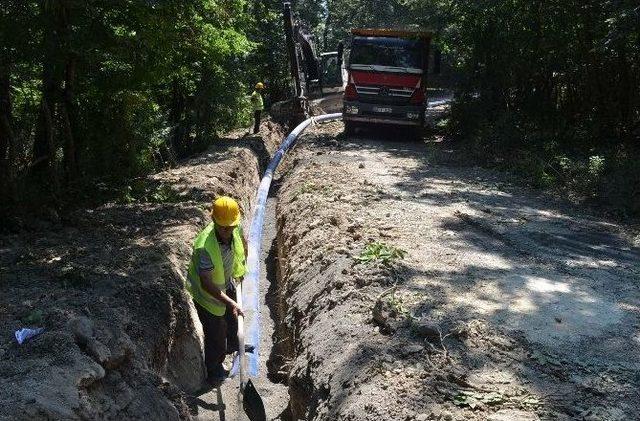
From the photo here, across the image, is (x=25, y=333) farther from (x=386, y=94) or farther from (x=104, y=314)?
(x=386, y=94)

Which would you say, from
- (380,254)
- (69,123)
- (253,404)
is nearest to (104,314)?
(253,404)

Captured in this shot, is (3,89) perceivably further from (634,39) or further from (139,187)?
(634,39)

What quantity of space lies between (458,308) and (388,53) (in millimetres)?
13154

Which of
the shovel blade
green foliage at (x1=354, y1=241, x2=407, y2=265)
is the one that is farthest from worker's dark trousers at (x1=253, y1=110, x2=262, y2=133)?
the shovel blade

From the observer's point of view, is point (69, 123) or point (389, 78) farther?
point (389, 78)

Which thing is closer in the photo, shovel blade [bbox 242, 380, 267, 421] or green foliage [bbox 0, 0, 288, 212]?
shovel blade [bbox 242, 380, 267, 421]

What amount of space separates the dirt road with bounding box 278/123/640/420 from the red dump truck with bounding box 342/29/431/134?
22.4 ft

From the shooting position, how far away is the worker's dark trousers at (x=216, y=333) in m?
6.70

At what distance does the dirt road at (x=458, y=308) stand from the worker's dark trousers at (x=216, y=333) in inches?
28.2

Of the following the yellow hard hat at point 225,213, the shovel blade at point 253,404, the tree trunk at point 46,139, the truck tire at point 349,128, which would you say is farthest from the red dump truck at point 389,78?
the shovel blade at point 253,404

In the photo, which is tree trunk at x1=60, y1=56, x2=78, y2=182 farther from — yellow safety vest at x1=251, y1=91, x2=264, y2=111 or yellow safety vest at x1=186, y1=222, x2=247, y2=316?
yellow safety vest at x1=251, y1=91, x2=264, y2=111

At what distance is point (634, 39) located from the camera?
13.4m

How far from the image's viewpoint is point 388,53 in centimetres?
1803

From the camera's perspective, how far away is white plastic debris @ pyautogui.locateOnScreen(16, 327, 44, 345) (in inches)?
200
